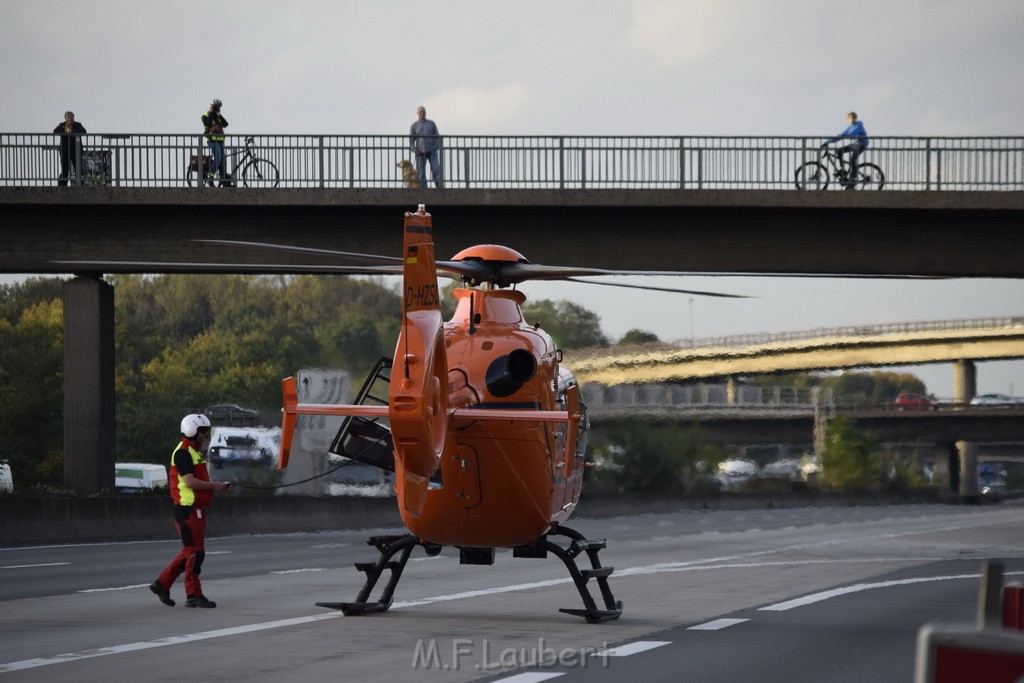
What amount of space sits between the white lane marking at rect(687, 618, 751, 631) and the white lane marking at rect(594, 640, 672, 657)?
1.13 m

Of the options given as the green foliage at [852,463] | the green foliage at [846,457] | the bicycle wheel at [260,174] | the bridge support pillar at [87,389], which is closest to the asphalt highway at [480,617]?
the bridge support pillar at [87,389]

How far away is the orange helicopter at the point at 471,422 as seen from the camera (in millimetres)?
11281

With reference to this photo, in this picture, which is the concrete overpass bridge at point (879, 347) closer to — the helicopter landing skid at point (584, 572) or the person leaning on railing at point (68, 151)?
the person leaning on railing at point (68, 151)

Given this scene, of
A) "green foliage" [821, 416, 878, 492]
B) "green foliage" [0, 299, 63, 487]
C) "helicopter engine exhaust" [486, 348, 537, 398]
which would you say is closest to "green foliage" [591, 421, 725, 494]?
"green foliage" [821, 416, 878, 492]

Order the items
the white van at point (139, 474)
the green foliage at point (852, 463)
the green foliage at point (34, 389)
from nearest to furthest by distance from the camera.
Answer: the white van at point (139, 474), the green foliage at point (34, 389), the green foliage at point (852, 463)

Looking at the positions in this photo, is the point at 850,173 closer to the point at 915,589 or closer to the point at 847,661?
the point at 915,589

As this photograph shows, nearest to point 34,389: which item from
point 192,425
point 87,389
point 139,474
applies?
point 139,474

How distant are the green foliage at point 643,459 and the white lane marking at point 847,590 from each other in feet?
99.9

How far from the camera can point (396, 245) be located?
3216 centimetres

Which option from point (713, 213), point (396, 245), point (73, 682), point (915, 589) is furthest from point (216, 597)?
point (713, 213)

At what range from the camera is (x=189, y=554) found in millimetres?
14781

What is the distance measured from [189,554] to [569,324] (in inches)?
1705

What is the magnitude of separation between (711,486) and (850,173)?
86.3 feet

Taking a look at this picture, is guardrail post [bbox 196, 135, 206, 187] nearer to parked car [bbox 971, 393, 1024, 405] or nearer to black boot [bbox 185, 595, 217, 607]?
black boot [bbox 185, 595, 217, 607]
